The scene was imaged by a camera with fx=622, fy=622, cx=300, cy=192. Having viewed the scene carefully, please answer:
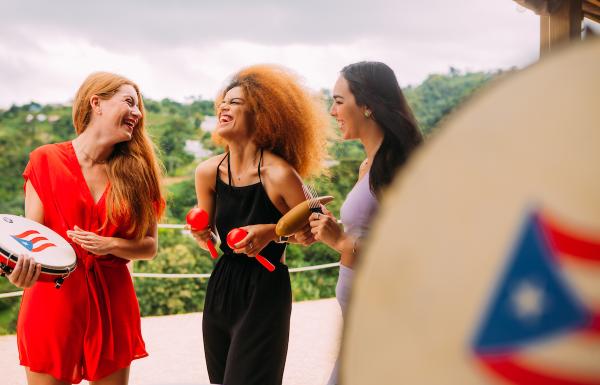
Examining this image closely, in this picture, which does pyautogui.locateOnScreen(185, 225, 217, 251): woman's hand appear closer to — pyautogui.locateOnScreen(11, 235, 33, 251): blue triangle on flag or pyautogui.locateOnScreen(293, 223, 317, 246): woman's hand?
pyautogui.locateOnScreen(293, 223, 317, 246): woman's hand

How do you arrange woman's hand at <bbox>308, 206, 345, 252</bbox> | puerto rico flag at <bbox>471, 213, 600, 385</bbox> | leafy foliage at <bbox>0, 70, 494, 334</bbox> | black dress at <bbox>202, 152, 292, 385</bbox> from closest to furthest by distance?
puerto rico flag at <bbox>471, 213, 600, 385</bbox>, woman's hand at <bbox>308, 206, 345, 252</bbox>, black dress at <bbox>202, 152, 292, 385</bbox>, leafy foliage at <bbox>0, 70, 494, 334</bbox>

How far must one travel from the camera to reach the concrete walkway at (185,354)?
5145mm

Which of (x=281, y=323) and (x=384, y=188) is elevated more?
(x=384, y=188)

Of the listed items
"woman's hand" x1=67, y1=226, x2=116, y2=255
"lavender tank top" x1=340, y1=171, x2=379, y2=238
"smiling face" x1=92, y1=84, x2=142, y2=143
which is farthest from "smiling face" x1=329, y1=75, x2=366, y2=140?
"woman's hand" x1=67, y1=226, x2=116, y2=255

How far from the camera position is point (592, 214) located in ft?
1.07

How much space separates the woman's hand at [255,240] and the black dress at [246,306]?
87 millimetres

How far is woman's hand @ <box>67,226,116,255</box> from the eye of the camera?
210 centimetres

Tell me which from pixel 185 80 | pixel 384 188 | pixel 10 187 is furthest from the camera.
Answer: pixel 185 80

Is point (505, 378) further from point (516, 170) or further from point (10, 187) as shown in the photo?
point (10, 187)

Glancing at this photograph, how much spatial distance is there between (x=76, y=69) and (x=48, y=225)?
49.2ft

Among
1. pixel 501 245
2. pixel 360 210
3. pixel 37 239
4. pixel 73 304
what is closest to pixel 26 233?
pixel 37 239

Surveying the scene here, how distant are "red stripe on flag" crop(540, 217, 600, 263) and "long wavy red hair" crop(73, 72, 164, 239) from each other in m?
2.01

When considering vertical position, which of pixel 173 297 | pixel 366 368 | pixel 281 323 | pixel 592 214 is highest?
pixel 592 214

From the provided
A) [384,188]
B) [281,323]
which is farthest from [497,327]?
[281,323]
